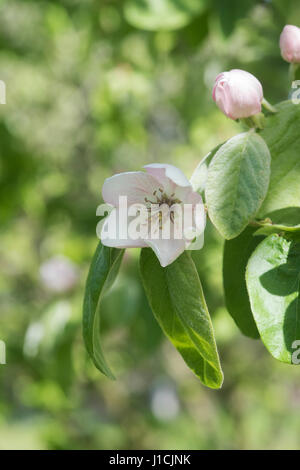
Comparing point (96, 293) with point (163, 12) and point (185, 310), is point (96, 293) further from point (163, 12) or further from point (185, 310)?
point (163, 12)

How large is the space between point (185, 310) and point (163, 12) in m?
0.84

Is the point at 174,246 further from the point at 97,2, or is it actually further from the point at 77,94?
the point at 77,94

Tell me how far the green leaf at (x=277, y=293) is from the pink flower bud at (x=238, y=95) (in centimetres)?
12

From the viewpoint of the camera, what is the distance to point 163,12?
1.14 metres

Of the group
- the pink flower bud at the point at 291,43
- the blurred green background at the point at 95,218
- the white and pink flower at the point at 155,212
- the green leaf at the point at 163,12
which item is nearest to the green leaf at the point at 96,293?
the white and pink flower at the point at 155,212

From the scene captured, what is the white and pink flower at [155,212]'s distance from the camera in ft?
1.58

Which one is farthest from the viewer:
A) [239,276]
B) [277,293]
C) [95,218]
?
[95,218]

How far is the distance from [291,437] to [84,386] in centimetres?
102

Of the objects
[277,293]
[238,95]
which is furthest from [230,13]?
[277,293]

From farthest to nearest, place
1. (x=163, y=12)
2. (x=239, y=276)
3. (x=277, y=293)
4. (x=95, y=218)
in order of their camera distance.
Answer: (x=95, y=218)
(x=163, y=12)
(x=239, y=276)
(x=277, y=293)

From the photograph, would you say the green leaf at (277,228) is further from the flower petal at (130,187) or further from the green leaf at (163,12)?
the green leaf at (163,12)

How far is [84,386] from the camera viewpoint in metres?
2.64

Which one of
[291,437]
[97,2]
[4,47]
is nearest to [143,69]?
[97,2]

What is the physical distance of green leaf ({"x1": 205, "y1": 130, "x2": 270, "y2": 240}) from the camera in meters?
0.45
